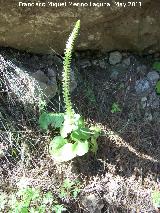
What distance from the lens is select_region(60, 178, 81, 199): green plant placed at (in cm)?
374

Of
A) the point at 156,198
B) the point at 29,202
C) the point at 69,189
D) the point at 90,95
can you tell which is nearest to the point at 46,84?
the point at 90,95

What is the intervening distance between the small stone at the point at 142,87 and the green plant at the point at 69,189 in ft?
3.56

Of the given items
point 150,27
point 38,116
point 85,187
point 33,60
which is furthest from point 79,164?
point 150,27

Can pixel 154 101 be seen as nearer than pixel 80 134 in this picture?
No

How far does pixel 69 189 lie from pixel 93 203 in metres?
0.23

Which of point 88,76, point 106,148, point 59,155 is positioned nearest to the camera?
point 59,155

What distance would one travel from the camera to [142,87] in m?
4.27

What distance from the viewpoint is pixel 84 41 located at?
13.6 feet

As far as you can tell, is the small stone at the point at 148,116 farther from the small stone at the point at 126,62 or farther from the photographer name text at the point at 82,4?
the photographer name text at the point at 82,4

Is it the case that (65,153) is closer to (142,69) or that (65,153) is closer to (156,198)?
(156,198)

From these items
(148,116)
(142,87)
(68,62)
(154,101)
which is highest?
(68,62)

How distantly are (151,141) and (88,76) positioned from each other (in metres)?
0.86

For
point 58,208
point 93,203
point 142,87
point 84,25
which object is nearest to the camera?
point 58,208

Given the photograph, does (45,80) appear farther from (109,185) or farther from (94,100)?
(109,185)
